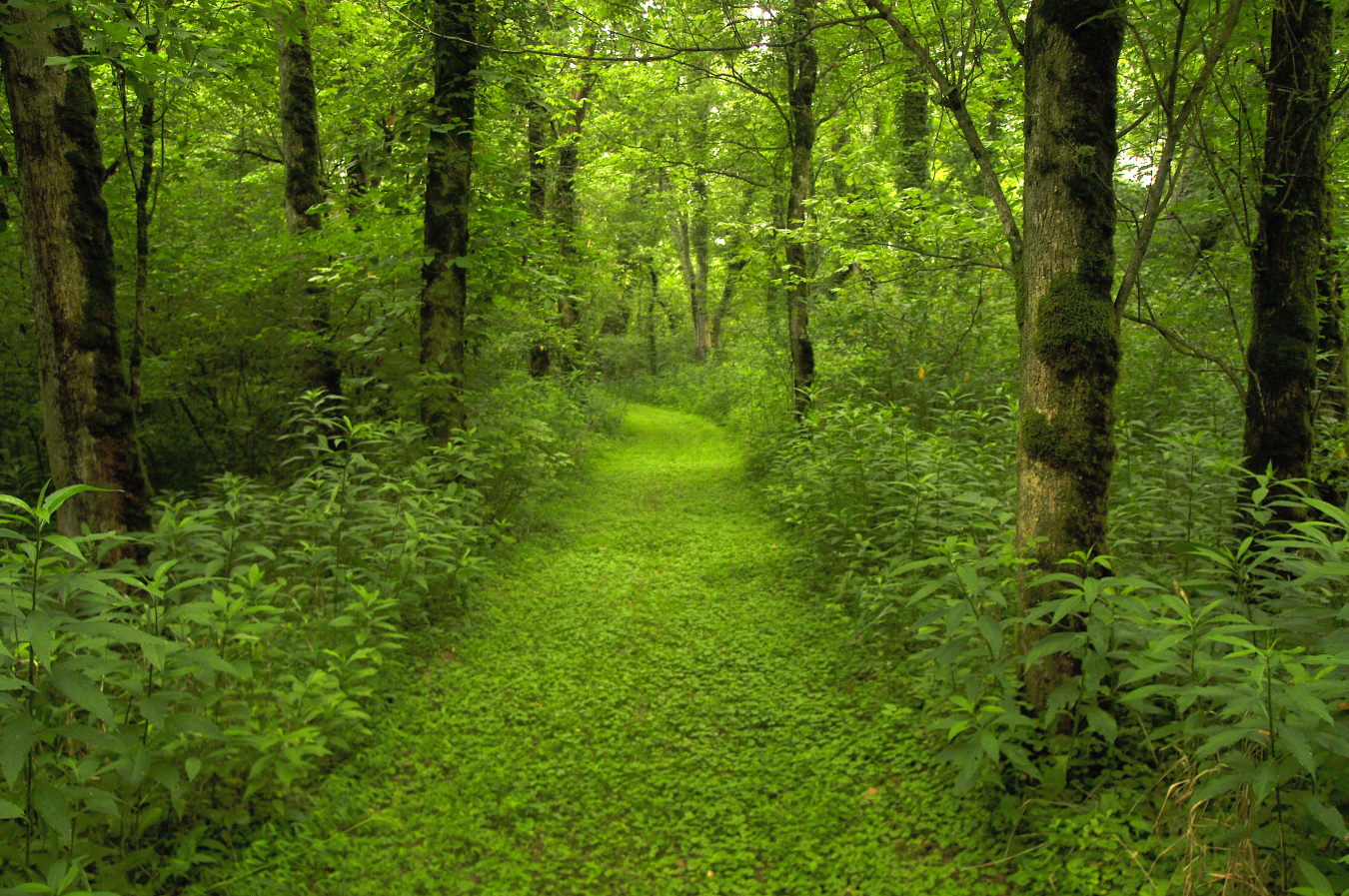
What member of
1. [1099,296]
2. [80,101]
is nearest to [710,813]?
[1099,296]

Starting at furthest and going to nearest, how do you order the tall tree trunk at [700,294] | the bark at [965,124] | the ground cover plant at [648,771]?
1. the tall tree trunk at [700,294]
2. the bark at [965,124]
3. the ground cover plant at [648,771]

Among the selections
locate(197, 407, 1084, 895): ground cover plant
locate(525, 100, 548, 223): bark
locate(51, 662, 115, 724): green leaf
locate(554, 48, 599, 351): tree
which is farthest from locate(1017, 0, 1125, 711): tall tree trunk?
Answer: locate(525, 100, 548, 223): bark

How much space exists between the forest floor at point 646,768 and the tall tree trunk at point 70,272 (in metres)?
2.46

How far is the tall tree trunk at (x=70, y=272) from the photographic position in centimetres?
416

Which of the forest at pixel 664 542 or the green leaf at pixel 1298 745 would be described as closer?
the green leaf at pixel 1298 745

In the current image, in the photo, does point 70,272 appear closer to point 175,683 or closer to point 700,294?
point 175,683

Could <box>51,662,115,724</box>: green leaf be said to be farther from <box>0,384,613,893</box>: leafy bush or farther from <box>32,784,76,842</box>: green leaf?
<box>32,784,76,842</box>: green leaf

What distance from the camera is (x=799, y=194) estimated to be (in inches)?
389

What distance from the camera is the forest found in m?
2.65

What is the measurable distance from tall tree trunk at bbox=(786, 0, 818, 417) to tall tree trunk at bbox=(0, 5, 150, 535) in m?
7.15

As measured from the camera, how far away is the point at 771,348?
1234 cm

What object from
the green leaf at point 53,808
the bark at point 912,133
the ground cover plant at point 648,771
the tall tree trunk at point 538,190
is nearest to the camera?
the green leaf at point 53,808

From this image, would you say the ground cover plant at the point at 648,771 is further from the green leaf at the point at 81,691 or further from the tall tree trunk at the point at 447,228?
the tall tree trunk at the point at 447,228

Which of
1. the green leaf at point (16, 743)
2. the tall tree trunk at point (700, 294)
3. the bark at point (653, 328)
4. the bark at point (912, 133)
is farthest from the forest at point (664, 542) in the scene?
the bark at point (653, 328)
